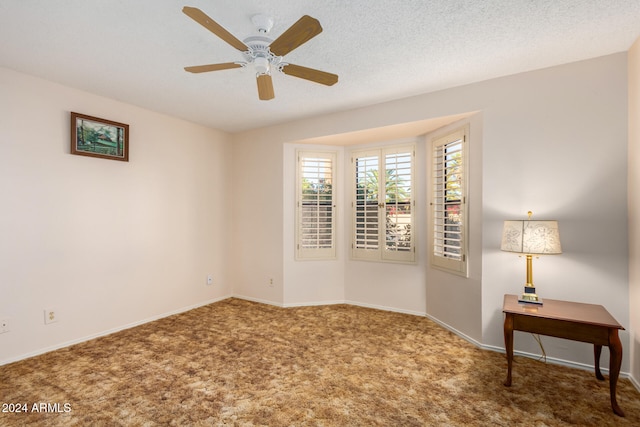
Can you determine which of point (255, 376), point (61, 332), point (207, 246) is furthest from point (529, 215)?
point (61, 332)

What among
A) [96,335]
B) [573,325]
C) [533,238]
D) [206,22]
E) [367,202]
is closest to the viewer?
[206,22]

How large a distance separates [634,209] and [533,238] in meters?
0.72

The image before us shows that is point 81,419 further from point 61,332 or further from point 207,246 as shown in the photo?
point 207,246

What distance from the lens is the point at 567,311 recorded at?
217 cm

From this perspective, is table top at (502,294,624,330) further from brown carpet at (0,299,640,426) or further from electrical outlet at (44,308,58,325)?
electrical outlet at (44,308,58,325)

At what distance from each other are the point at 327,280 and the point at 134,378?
246 centimetres

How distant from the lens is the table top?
1995mm

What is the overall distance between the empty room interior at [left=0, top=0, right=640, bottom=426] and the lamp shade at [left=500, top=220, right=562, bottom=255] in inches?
0.6

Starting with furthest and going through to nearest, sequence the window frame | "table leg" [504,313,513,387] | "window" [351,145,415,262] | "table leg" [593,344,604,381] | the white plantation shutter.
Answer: the window frame, the white plantation shutter, "window" [351,145,415,262], "table leg" [593,344,604,381], "table leg" [504,313,513,387]

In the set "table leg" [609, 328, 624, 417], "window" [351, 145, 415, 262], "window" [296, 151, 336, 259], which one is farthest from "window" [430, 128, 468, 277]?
"window" [296, 151, 336, 259]

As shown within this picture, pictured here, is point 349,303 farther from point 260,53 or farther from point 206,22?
point 206,22

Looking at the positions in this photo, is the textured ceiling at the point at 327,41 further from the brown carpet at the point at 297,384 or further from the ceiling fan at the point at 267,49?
the brown carpet at the point at 297,384

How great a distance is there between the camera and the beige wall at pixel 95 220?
8.71ft

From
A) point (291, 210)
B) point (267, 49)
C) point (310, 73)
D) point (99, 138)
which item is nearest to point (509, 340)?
point (310, 73)
